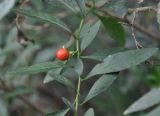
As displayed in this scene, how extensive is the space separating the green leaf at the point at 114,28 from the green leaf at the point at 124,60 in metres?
0.10

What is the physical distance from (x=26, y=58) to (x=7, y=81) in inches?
6.7

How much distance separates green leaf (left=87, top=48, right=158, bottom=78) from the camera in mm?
1056

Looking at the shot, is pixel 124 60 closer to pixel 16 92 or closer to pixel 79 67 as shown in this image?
pixel 79 67

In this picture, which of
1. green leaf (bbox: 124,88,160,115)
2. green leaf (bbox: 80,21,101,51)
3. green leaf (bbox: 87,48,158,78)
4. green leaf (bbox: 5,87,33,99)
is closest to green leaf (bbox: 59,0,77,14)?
green leaf (bbox: 80,21,101,51)

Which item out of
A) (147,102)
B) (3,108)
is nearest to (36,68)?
(147,102)

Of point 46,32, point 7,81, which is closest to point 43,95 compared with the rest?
point 46,32

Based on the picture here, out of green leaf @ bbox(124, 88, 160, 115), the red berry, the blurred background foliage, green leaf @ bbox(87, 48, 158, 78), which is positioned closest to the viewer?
green leaf @ bbox(124, 88, 160, 115)

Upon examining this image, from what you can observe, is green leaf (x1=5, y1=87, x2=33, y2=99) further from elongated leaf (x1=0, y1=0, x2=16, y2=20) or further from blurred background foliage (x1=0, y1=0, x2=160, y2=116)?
elongated leaf (x1=0, y1=0, x2=16, y2=20)

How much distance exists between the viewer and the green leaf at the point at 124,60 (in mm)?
1056

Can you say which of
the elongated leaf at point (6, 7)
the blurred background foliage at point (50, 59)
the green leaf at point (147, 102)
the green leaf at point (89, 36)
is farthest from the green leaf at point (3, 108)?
the green leaf at point (147, 102)

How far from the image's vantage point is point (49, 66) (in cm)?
113

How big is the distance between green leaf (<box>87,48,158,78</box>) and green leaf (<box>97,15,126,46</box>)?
0.34 ft

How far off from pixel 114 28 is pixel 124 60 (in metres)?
0.16

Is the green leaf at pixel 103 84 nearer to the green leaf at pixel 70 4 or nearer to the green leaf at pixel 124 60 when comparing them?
the green leaf at pixel 124 60
